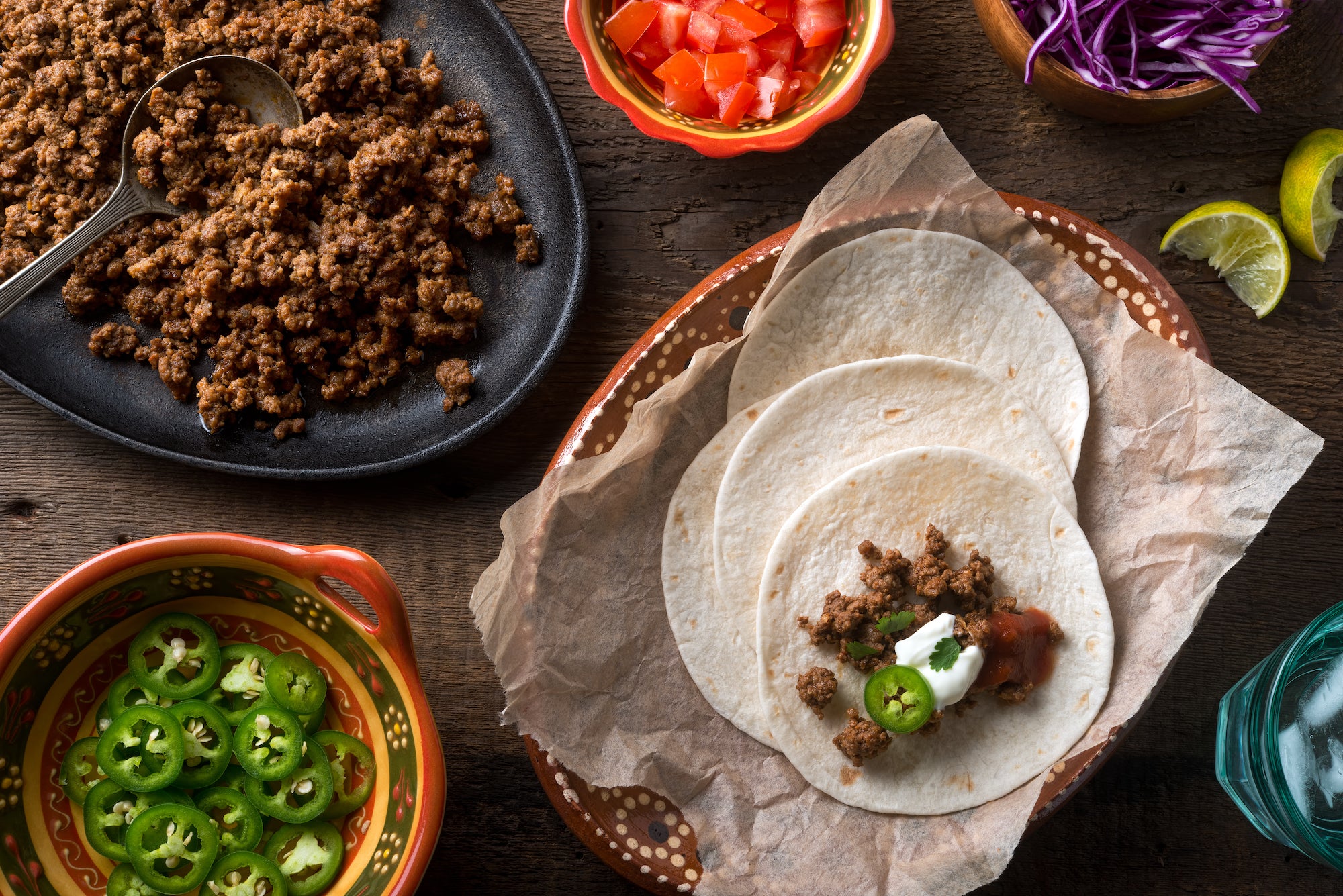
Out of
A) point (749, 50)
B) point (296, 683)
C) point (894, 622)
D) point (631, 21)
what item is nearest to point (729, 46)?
point (749, 50)

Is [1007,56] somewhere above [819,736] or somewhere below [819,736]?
above

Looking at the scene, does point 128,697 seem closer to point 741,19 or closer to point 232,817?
point 232,817

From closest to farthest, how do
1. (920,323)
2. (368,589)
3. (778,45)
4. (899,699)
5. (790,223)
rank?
(368,589) → (899,699) → (920,323) → (778,45) → (790,223)

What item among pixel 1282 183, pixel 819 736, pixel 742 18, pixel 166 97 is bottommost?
pixel 819 736

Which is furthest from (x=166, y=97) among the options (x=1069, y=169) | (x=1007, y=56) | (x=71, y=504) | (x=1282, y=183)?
(x=1282, y=183)

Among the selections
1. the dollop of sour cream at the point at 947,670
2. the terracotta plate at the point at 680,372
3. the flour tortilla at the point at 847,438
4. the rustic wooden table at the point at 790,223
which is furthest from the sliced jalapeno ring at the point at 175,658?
the dollop of sour cream at the point at 947,670

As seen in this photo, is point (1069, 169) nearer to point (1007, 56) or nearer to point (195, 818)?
point (1007, 56)

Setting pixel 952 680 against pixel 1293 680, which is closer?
pixel 952 680
